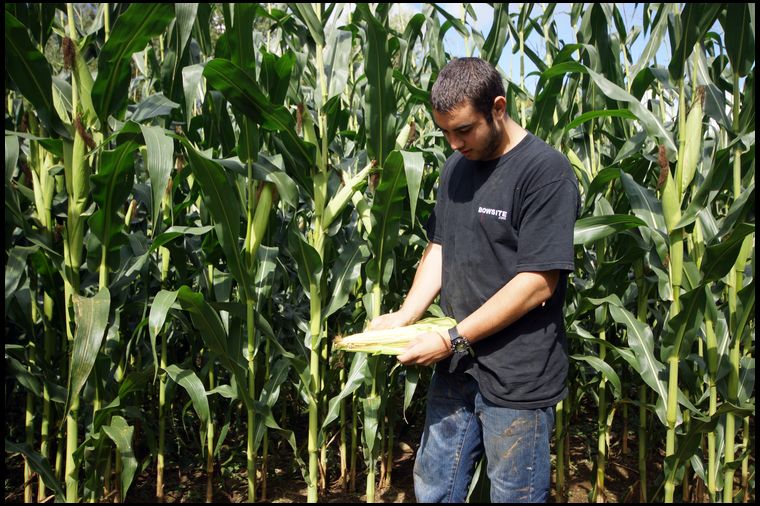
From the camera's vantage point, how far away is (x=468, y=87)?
6.45ft

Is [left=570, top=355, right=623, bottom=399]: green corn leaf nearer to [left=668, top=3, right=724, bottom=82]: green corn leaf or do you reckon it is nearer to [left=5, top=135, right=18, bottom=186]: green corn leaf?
[left=668, top=3, right=724, bottom=82]: green corn leaf

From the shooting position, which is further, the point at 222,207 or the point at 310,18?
the point at 310,18

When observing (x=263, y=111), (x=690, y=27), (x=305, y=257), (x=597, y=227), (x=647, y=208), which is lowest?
(x=305, y=257)

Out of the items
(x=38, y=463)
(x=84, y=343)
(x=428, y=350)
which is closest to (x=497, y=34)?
(x=428, y=350)

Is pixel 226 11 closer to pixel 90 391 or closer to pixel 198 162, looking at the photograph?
pixel 198 162

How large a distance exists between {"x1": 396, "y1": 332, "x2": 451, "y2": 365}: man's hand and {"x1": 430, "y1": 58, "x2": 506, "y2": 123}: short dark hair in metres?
0.75

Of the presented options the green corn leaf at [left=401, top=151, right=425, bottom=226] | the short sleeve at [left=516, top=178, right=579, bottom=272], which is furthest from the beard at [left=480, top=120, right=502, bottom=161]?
the green corn leaf at [left=401, top=151, right=425, bottom=226]

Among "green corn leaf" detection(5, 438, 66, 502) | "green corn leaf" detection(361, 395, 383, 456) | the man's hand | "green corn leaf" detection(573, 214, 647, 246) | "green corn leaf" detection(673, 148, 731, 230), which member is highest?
"green corn leaf" detection(673, 148, 731, 230)

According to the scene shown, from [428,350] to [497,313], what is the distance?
0.26 meters

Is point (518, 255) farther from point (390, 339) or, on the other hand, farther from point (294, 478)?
point (294, 478)

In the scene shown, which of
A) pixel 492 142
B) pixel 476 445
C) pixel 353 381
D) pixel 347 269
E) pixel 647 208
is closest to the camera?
pixel 492 142

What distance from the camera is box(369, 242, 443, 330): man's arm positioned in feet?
7.93

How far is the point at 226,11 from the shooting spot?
A: 8.21 ft

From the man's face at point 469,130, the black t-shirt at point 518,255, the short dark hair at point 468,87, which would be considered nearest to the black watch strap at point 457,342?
the black t-shirt at point 518,255
